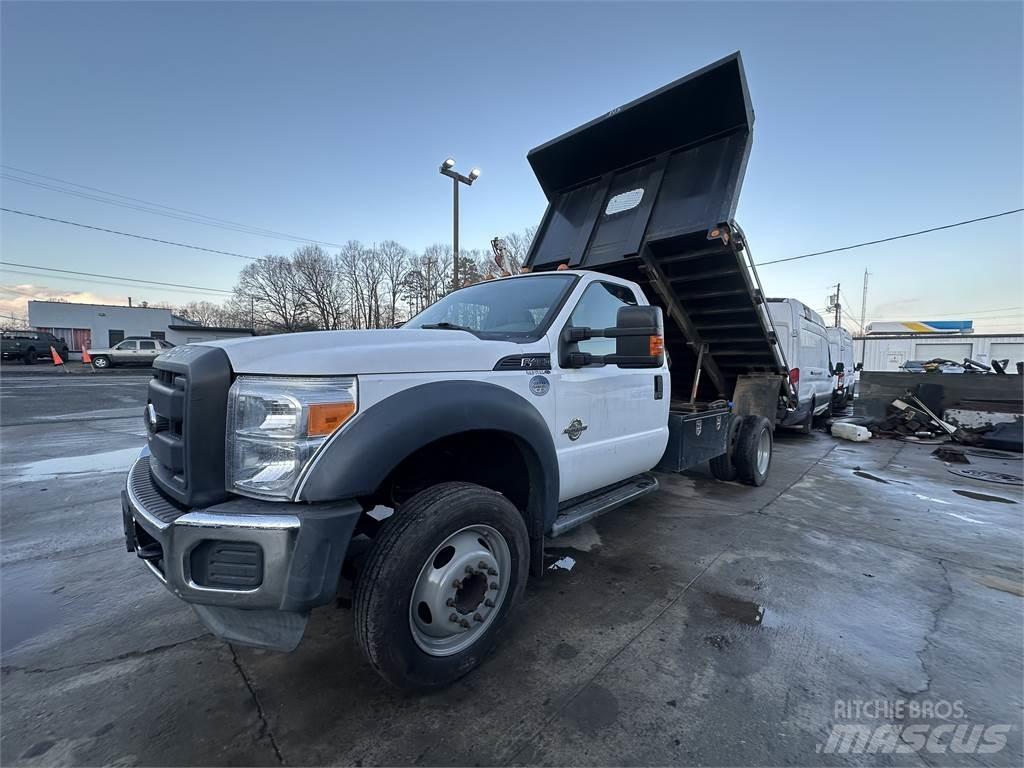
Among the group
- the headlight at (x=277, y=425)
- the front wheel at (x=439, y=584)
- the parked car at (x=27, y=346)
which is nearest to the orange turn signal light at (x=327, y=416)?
the headlight at (x=277, y=425)

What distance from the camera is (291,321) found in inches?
1965

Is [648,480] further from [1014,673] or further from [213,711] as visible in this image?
[213,711]

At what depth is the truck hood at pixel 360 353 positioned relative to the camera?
176 cm

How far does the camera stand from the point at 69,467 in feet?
19.6

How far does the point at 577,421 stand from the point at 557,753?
169 cm

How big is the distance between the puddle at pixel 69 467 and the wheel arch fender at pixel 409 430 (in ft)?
20.0

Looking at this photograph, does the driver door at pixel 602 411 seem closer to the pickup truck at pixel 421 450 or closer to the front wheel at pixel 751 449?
the pickup truck at pixel 421 450

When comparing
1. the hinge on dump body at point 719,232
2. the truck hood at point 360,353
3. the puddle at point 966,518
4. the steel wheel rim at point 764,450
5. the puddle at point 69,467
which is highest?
the hinge on dump body at point 719,232

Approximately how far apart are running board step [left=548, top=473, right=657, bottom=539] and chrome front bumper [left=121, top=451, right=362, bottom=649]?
4.57 feet

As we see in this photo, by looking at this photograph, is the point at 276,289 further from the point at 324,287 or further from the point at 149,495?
the point at 149,495

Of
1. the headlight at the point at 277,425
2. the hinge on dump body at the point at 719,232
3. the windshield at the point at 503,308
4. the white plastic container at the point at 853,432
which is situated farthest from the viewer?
the white plastic container at the point at 853,432

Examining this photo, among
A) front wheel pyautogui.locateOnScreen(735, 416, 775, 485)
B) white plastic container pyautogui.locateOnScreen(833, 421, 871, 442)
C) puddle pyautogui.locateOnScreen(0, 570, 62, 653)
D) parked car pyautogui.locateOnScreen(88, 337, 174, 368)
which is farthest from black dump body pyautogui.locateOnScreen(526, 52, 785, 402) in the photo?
parked car pyautogui.locateOnScreen(88, 337, 174, 368)

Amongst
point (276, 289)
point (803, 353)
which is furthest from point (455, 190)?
point (276, 289)

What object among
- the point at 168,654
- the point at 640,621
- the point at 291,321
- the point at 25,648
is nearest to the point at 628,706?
the point at 640,621
